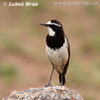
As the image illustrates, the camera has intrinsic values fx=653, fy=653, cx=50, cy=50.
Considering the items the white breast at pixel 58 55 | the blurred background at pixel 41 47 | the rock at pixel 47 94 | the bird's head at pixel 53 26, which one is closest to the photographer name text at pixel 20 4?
the blurred background at pixel 41 47

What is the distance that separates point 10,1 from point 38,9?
5.85 feet

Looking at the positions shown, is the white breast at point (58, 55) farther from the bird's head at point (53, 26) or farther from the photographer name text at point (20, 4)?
the photographer name text at point (20, 4)

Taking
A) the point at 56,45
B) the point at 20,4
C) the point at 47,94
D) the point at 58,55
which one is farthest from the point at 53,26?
the point at 20,4

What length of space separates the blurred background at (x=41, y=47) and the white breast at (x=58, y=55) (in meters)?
5.66

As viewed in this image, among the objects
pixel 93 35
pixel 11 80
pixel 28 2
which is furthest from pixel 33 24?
pixel 11 80

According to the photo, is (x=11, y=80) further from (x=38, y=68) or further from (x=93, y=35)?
(x=93, y=35)

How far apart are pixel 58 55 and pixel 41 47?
13.7 metres

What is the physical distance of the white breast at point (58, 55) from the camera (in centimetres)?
1283

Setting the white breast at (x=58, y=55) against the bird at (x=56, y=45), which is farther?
the white breast at (x=58, y=55)

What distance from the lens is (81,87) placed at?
21859 mm

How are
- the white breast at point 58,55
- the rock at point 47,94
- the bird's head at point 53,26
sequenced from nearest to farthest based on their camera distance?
the rock at point 47,94 < the bird's head at point 53,26 < the white breast at point 58,55

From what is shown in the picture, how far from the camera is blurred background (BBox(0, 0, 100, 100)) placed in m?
22.3

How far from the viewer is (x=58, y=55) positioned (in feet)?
42.4

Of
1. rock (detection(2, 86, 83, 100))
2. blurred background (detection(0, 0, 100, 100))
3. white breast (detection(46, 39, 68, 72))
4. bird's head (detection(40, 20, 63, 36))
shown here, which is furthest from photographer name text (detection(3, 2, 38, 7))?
rock (detection(2, 86, 83, 100))
